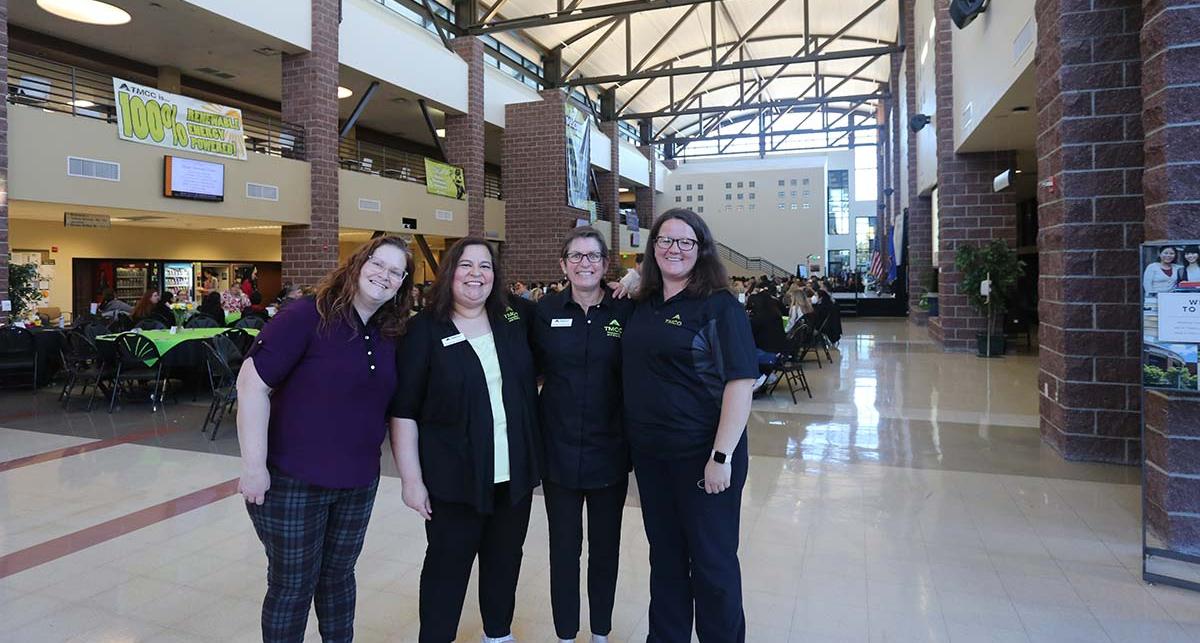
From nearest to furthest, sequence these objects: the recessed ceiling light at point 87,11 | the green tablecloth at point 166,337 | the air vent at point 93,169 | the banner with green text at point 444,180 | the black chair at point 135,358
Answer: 1. the black chair at point 135,358
2. the green tablecloth at point 166,337
3. the air vent at point 93,169
4. the recessed ceiling light at point 87,11
5. the banner with green text at point 444,180

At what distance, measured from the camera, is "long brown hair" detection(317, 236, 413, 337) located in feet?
5.72

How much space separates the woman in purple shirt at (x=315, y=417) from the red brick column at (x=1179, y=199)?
313 cm

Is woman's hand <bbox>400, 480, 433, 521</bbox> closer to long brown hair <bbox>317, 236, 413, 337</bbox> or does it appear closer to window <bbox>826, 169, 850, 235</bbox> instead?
long brown hair <bbox>317, 236, 413, 337</bbox>

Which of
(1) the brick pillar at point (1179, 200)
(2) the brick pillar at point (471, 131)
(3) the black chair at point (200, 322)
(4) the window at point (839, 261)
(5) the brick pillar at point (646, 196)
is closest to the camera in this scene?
(1) the brick pillar at point (1179, 200)

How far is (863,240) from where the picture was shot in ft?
117

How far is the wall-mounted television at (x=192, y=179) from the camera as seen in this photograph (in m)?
9.43

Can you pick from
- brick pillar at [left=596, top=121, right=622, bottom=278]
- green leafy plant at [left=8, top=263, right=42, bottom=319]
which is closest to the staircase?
brick pillar at [left=596, top=121, right=622, bottom=278]

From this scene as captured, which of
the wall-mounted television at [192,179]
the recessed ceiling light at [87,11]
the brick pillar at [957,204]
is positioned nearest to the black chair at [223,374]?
the wall-mounted television at [192,179]

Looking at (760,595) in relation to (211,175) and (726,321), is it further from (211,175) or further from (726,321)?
(211,175)

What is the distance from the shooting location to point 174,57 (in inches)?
471

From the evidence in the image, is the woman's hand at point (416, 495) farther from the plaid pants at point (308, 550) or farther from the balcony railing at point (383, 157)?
the balcony railing at point (383, 157)

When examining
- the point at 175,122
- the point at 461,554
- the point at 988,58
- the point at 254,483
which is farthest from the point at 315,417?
the point at 175,122

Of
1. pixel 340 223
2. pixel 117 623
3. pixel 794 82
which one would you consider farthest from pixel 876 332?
pixel 794 82

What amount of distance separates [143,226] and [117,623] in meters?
13.8
